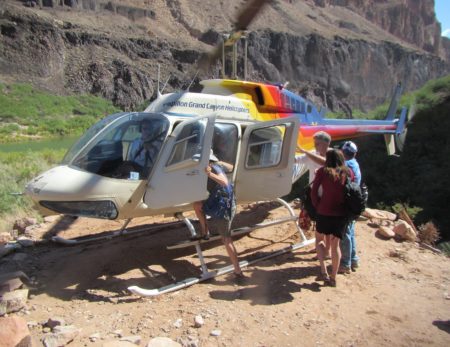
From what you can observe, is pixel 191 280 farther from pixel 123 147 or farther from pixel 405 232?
pixel 405 232

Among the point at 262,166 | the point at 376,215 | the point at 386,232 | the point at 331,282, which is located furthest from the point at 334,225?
the point at 376,215

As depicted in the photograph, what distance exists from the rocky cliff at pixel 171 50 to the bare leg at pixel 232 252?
49795 mm

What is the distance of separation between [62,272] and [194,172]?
214cm

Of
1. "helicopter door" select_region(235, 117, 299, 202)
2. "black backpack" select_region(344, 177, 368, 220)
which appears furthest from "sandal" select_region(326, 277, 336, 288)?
"helicopter door" select_region(235, 117, 299, 202)

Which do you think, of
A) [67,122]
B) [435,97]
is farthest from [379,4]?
[435,97]

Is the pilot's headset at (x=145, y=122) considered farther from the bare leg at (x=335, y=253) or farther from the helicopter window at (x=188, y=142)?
the bare leg at (x=335, y=253)

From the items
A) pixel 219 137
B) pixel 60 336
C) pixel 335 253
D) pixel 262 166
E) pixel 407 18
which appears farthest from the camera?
pixel 407 18

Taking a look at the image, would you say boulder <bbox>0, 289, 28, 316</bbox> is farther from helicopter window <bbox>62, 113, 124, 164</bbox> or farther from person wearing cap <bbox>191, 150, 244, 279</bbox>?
person wearing cap <bbox>191, 150, 244, 279</bbox>

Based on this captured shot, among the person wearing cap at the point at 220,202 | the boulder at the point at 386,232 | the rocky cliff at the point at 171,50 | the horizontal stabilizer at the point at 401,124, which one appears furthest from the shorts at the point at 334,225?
the rocky cliff at the point at 171,50

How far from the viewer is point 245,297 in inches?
182

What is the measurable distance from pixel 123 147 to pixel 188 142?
75 centimetres

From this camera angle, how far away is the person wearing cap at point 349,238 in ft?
16.3

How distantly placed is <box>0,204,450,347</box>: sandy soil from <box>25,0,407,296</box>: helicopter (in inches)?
13.7

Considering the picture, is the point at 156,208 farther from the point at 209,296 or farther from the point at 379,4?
the point at 379,4
